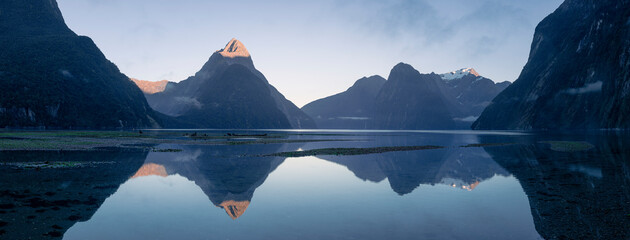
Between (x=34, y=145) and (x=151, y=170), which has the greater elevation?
(x=34, y=145)

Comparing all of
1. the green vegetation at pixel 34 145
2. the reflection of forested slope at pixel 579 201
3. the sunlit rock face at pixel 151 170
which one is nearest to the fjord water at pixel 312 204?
the reflection of forested slope at pixel 579 201

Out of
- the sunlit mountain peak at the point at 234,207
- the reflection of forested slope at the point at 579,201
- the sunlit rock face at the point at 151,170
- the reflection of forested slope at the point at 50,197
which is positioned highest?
the sunlit rock face at the point at 151,170

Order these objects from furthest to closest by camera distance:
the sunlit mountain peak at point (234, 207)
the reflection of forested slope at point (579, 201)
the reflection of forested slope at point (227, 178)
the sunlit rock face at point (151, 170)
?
the sunlit rock face at point (151, 170)
the reflection of forested slope at point (227, 178)
the sunlit mountain peak at point (234, 207)
the reflection of forested slope at point (579, 201)

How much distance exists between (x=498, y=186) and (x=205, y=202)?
1802 centimetres

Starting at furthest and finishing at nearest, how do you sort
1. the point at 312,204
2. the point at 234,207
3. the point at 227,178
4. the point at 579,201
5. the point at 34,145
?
the point at 34,145
the point at 227,178
the point at 312,204
the point at 579,201
the point at 234,207

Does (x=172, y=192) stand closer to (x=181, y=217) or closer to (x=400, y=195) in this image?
(x=181, y=217)

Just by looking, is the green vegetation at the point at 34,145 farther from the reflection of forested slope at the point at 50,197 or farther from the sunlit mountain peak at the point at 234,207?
the sunlit mountain peak at the point at 234,207

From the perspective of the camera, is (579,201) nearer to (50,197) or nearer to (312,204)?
(312,204)

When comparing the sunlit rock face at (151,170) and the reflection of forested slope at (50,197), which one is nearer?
the reflection of forested slope at (50,197)

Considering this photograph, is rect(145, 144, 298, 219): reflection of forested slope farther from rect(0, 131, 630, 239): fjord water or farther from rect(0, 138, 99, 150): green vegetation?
rect(0, 138, 99, 150): green vegetation

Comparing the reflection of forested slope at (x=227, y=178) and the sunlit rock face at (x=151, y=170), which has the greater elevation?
the sunlit rock face at (x=151, y=170)

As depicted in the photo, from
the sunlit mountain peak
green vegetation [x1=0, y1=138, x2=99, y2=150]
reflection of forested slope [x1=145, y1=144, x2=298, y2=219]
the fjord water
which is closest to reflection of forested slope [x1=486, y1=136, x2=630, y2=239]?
the fjord water

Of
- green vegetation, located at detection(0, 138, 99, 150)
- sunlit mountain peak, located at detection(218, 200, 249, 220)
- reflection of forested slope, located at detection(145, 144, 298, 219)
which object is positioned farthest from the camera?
green vegetation, located at detection(0, 138, 99, 150)

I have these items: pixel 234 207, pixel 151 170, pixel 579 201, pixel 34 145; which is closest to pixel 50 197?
pixel 234 207
